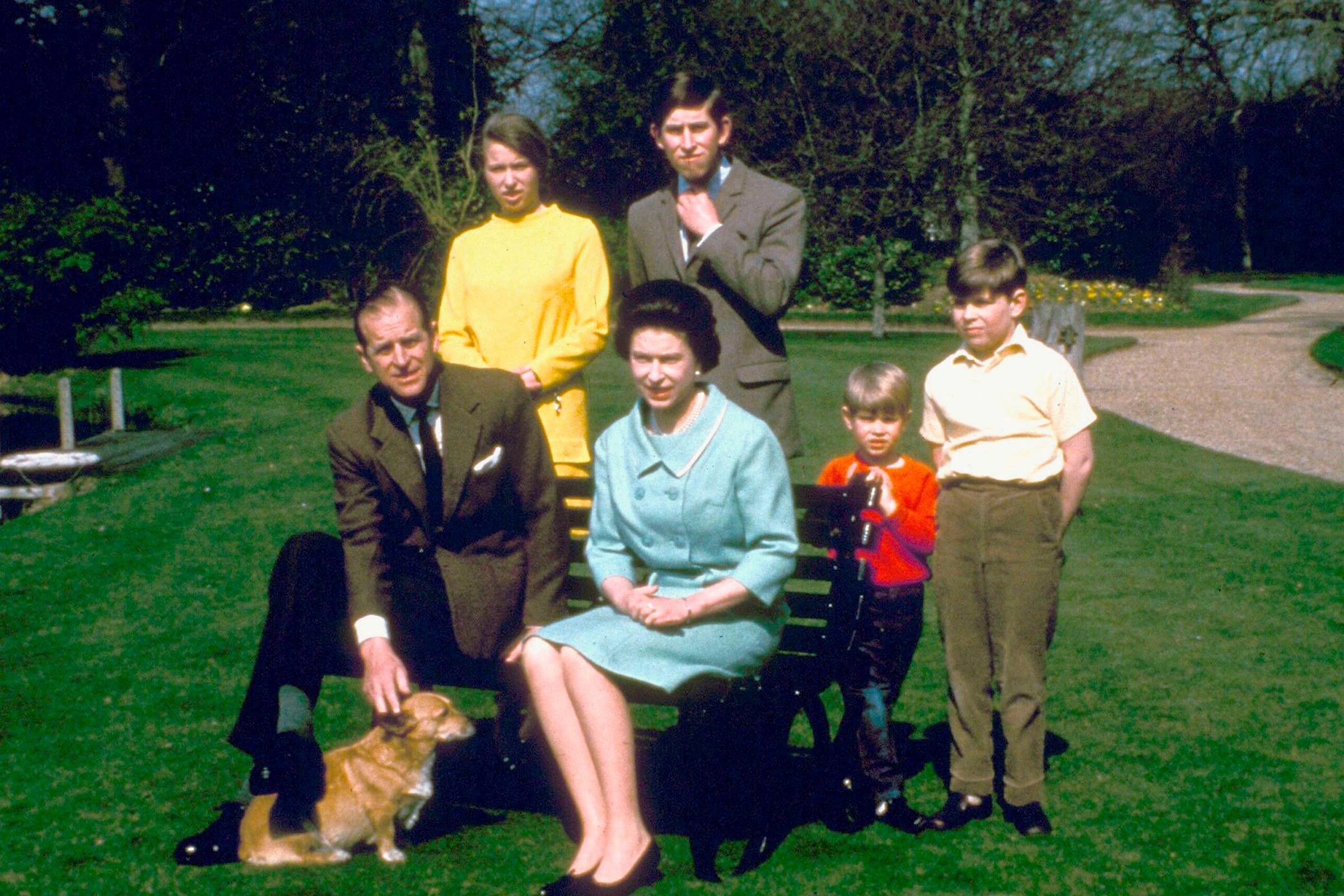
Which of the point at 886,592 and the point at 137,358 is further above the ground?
the point at 886,592

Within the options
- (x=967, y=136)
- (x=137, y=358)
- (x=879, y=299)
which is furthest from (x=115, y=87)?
(x=967, y=136)

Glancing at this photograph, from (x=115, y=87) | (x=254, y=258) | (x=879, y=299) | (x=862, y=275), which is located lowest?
(x=879, y=299)

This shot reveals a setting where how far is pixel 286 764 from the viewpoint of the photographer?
12.5ft

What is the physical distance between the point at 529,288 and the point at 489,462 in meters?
0.75

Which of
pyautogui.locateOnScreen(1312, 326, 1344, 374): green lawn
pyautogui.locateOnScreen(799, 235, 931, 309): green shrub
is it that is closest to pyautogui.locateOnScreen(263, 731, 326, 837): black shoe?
pyautogui.locateOnScreen(1312, 326, 1344, 374): green lawn

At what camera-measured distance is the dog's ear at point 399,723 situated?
3877 millimetres

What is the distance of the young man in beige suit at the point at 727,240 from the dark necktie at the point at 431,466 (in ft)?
2.90

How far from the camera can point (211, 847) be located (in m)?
3.97

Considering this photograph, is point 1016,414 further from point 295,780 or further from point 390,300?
point 295,780

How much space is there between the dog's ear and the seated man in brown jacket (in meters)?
0.15

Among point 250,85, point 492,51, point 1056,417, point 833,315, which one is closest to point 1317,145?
point 833,315

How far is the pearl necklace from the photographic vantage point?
155 inches

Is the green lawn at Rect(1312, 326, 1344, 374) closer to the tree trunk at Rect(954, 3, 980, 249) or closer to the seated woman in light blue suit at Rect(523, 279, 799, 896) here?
the tree trunk at Rect(954, 3, 980, 249)

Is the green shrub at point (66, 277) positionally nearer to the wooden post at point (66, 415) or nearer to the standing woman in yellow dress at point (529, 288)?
the wooden post at point (66, 415)
